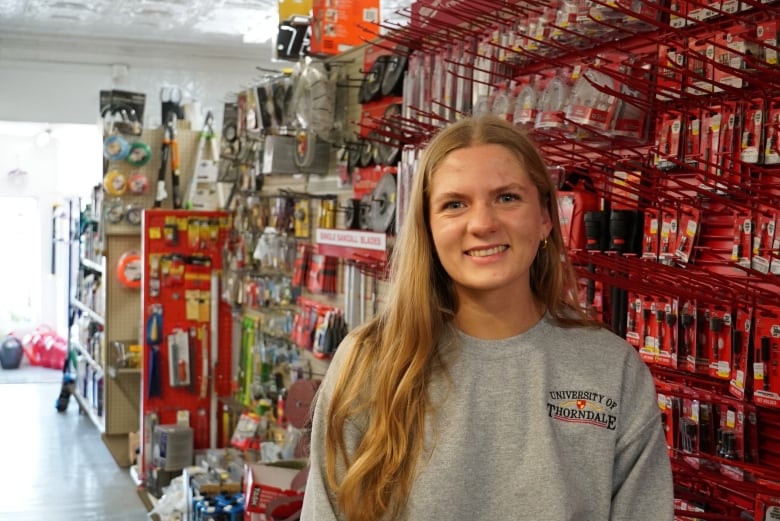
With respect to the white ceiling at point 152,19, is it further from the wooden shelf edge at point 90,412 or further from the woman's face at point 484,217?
the woman's face at point 484,217

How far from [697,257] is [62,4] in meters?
8.92

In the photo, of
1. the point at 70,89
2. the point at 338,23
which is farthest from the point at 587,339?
the point at 70,89

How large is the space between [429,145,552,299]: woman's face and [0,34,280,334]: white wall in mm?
9382

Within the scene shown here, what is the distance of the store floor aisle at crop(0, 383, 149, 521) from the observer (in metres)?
6.35

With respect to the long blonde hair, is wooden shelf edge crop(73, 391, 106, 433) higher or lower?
lower

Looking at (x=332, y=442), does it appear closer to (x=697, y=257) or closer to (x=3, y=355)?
(x=697, y=257)

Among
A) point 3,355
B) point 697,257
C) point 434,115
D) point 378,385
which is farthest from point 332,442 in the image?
point 3,355

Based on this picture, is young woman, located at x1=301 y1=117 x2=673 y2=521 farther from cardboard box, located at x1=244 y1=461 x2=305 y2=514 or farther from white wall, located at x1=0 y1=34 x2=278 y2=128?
white wall, located at x1=0 y1=34 x2=278 y2=128

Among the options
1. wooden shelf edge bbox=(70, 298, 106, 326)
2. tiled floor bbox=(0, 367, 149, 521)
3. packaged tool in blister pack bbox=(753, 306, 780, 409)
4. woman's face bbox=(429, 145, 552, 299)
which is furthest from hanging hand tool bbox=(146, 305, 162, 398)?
woman's face bbox=(429, 145, 552, 299)

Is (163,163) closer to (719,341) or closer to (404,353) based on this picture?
(719,341)

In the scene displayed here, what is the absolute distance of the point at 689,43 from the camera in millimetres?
2521

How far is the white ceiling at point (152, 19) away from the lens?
32.2ft

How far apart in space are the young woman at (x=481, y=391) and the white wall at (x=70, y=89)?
9372 mm

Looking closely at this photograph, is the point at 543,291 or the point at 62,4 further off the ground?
the point at 62,4
